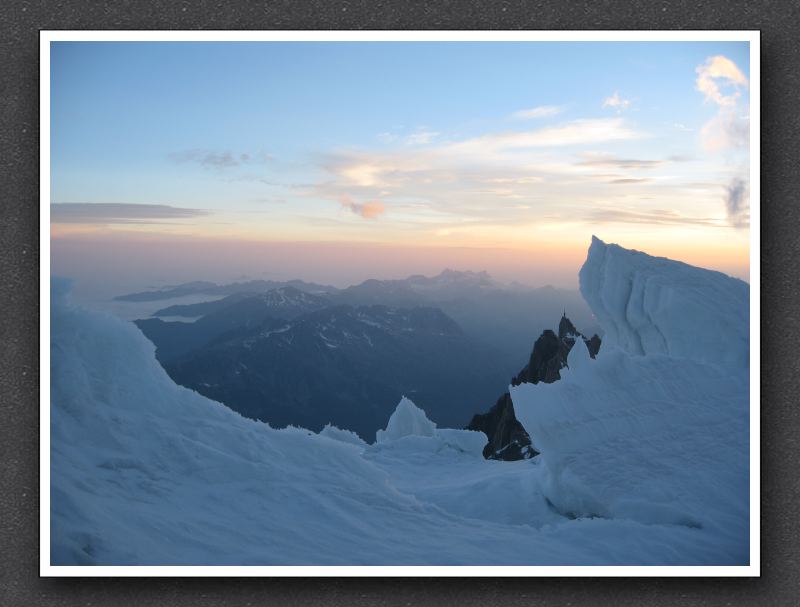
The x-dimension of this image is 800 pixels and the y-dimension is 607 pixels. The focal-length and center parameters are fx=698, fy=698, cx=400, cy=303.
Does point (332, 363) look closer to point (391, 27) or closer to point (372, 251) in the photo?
point (372, 251)

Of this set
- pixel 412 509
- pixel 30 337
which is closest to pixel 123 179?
pixel 30 337

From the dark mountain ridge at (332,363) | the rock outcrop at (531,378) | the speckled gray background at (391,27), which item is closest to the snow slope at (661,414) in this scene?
the speckled gray background at (391,27)

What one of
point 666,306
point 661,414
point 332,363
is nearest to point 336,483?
point 661,414

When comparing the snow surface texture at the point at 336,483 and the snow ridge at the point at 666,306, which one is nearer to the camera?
the snow surface texture at the point at 336,483

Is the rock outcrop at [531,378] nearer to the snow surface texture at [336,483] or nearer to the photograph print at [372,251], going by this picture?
the snow surface texture at [336,483]

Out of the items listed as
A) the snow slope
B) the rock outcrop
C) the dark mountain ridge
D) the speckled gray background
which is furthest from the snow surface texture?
the rock outcrop

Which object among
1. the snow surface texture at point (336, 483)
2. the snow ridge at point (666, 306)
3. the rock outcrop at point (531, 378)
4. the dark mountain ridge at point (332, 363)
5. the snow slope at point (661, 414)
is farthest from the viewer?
the rock outcrop at point (531, 378)
